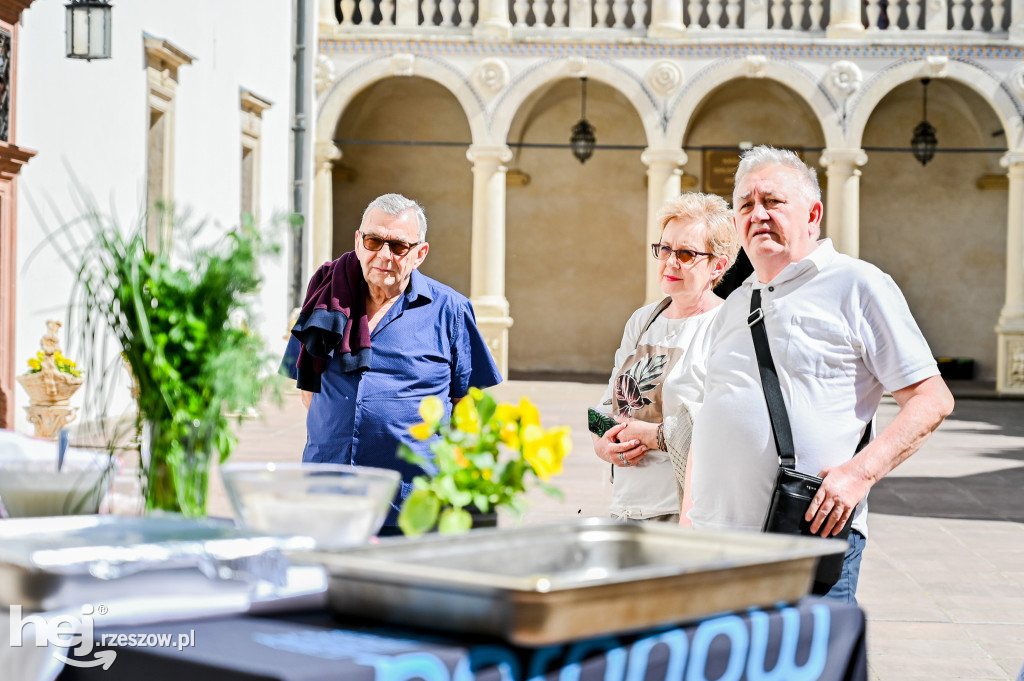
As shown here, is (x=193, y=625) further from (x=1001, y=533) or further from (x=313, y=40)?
(x=313, y=40)

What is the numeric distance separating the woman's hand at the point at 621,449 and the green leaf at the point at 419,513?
1.49 m

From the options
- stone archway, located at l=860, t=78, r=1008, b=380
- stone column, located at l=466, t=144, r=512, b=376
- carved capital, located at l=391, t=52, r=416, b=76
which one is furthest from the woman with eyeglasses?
stone archway, located at l=860, t=78, r=1008, b=380

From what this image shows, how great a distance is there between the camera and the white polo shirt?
2697 millimetres

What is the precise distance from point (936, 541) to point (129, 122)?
741 centimetres

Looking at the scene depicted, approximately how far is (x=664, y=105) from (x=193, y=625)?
17398 millimetres

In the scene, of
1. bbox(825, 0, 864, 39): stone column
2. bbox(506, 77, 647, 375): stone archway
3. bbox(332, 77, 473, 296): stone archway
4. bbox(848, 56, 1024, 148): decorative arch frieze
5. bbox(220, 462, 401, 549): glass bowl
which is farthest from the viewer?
bbox(506, 77, 647, 375): stone archway

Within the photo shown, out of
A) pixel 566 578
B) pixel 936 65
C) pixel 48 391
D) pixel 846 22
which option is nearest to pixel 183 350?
pixel 566 578

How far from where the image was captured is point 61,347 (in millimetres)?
9461

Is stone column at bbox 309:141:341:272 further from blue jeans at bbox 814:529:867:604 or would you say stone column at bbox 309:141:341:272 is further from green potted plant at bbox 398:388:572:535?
green potted plant at bbox 398:388:572:535

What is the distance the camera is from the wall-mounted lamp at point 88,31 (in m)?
9.18

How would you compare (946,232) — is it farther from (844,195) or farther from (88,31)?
(88,31)

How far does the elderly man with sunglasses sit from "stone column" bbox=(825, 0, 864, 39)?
16.1 metres

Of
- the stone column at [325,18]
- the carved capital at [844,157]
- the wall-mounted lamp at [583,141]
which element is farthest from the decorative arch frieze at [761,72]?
the stone column at [325,18]

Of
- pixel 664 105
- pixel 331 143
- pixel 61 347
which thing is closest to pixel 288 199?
pixel 331 143
